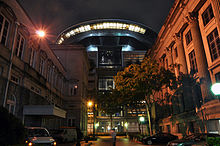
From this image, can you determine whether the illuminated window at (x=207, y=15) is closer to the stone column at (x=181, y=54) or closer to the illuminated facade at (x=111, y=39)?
the stone column at (x=181, y=54)

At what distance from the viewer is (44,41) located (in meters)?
27.4

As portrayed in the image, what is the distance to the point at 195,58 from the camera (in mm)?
25422

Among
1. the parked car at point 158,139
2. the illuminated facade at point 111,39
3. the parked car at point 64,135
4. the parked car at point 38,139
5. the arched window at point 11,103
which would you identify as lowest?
the parked car at point 158,139

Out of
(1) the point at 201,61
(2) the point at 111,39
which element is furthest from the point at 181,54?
(2) the point at 111,39

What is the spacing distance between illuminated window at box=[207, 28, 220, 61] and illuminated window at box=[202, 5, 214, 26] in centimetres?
202

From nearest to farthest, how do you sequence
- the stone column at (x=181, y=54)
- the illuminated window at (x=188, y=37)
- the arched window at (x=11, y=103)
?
the arched window at (x=11, y=103)
the illuminated window at (x=188, y=37)
the stone column at (x=181, y=54)

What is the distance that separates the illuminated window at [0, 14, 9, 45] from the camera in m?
16.9

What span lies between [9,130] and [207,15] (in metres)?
24.1

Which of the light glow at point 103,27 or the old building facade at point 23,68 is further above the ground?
the light glow at point 103,27

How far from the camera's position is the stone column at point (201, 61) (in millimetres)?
21141

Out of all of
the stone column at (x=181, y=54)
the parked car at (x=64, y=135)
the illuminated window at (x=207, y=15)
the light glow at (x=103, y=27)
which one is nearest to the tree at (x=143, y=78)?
the stone column at (x=181, y=54)

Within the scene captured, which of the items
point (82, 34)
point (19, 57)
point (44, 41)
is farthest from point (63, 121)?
point (82, 34)

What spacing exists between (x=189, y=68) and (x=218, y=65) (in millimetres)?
7772

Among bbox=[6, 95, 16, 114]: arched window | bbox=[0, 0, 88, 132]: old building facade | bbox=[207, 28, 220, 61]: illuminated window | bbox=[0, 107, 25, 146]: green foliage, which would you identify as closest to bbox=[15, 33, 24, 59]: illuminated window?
bbox=[0, 0, 88, 132]: old building facade
